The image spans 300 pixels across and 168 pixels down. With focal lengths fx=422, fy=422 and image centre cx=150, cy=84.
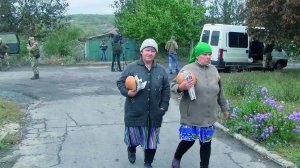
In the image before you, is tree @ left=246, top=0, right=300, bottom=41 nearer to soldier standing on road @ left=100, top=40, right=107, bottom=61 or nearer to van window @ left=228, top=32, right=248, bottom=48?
van window @ left=228, top=32, right=248, bottom=48

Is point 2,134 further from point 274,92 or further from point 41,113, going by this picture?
point 274,92

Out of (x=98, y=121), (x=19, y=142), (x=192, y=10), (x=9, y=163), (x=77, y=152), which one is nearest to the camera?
(x=9, y=163)

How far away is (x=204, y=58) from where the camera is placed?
Result: 514 centimetres

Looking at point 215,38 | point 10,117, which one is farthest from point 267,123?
point 215,38

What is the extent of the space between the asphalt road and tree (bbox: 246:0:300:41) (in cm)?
593

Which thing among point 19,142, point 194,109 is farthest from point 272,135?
point 19,142

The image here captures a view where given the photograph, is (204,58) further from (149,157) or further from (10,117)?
(10,117)

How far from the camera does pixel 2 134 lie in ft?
24.9

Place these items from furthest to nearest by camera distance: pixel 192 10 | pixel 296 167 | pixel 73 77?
1. pixel 192 10
2. pixel 73 77
3. pixel 296 167

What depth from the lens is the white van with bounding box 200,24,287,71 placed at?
1906 centimetres

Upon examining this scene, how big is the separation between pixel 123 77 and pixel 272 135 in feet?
9.60

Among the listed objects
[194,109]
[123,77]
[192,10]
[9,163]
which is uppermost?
[192,10]

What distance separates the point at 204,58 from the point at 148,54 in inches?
28.6

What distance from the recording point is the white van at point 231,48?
1906 centimetres
